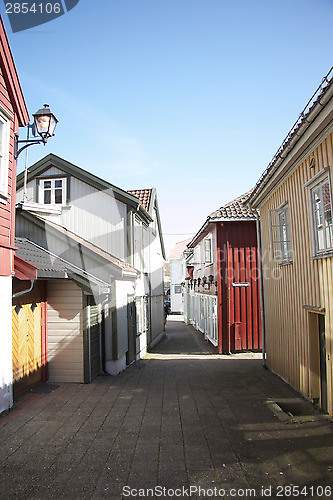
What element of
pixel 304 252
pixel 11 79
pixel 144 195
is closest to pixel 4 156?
pixel 11 79

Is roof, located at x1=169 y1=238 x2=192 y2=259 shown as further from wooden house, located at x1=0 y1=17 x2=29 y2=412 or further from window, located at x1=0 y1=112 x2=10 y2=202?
window, located at x1=0 y1=112 x2=10 y2=202

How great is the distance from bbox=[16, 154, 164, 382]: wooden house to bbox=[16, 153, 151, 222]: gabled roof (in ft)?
0.11

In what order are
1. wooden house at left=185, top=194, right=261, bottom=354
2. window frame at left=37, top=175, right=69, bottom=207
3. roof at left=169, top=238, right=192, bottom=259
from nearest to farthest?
window frame at left=37, top=175, right=69, bottom=207 → wooden house at left=185, top=194, right=261, bottom=354 → roof at left=169, top=238, right=192, bottom=259

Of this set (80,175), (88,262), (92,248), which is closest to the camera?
(88,262)

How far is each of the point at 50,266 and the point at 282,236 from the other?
18.3 feet

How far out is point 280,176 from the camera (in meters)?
8.51

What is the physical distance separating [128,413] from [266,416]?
239cm

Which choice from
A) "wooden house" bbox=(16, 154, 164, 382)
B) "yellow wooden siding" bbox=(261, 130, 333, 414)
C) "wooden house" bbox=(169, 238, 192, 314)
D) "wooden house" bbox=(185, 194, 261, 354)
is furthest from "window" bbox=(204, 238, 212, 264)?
"wooden house" bbox=(169, 238, 192, 314)

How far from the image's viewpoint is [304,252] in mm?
7297

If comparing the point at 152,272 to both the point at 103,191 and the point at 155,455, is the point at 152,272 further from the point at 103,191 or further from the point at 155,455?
the point at 155,455

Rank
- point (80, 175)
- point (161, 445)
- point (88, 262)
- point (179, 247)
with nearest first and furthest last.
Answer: point (161, 445)
point (88, 262)
point (80, 175)
point (179, 247)

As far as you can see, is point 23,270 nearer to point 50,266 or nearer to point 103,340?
point 50,266

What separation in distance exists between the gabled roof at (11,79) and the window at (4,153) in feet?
1.70

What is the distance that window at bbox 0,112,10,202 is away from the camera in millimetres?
6523
